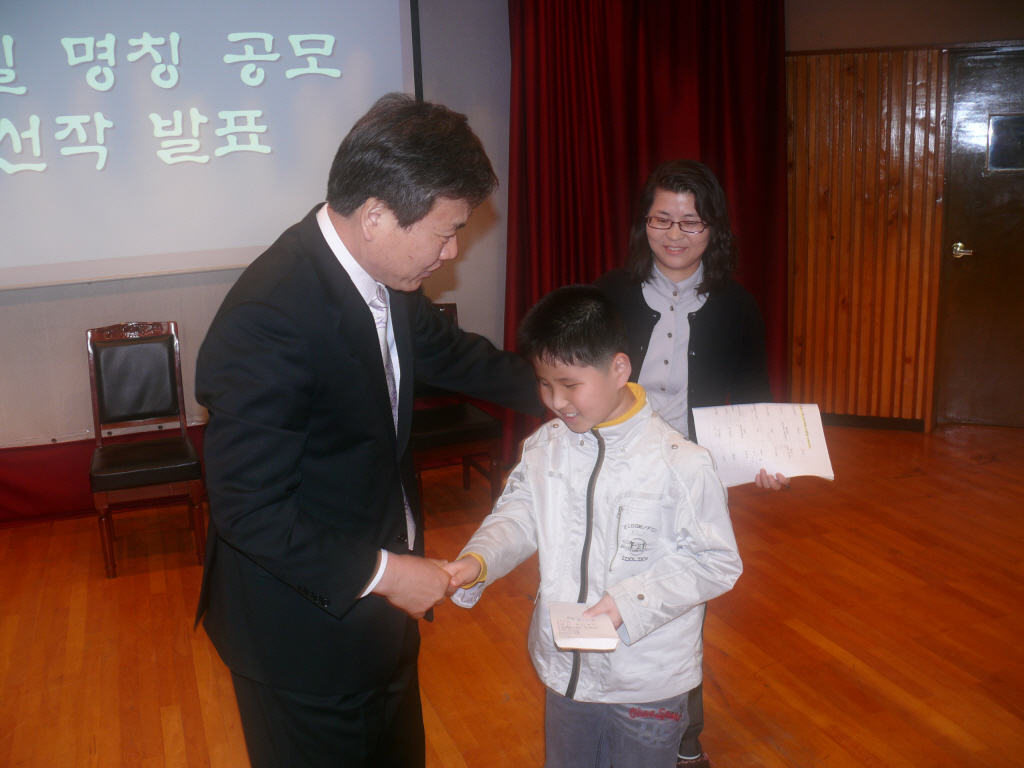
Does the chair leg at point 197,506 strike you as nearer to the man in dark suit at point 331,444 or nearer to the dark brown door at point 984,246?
the man in dark suit at point 331,444

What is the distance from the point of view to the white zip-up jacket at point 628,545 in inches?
53.8

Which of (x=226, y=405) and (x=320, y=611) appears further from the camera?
(x=320, y=611)

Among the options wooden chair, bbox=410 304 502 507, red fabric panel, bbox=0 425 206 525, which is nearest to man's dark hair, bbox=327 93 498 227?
wooden chair, bbox=410 304 502 507

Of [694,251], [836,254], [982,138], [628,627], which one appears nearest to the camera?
[628,627]

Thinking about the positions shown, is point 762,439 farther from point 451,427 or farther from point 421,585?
point 451,427

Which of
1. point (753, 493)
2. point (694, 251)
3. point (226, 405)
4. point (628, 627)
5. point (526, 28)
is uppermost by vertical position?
point (526, 28)

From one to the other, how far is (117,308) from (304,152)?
3.87ft

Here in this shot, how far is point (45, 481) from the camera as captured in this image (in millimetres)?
3846

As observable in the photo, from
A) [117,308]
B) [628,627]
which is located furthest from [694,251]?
[117,308]

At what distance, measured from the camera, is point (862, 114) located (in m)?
4.53

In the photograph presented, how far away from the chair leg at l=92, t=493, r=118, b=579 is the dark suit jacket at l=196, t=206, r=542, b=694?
2.11 metres

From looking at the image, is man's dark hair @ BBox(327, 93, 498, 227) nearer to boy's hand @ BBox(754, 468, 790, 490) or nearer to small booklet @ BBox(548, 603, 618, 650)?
small booklet @ BBox(548, 603, 618, 650)

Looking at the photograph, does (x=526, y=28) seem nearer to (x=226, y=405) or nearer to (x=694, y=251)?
(x=694, y=251)

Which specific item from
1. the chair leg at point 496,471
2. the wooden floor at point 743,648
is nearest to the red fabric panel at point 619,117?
the chair leg at point 496,471
